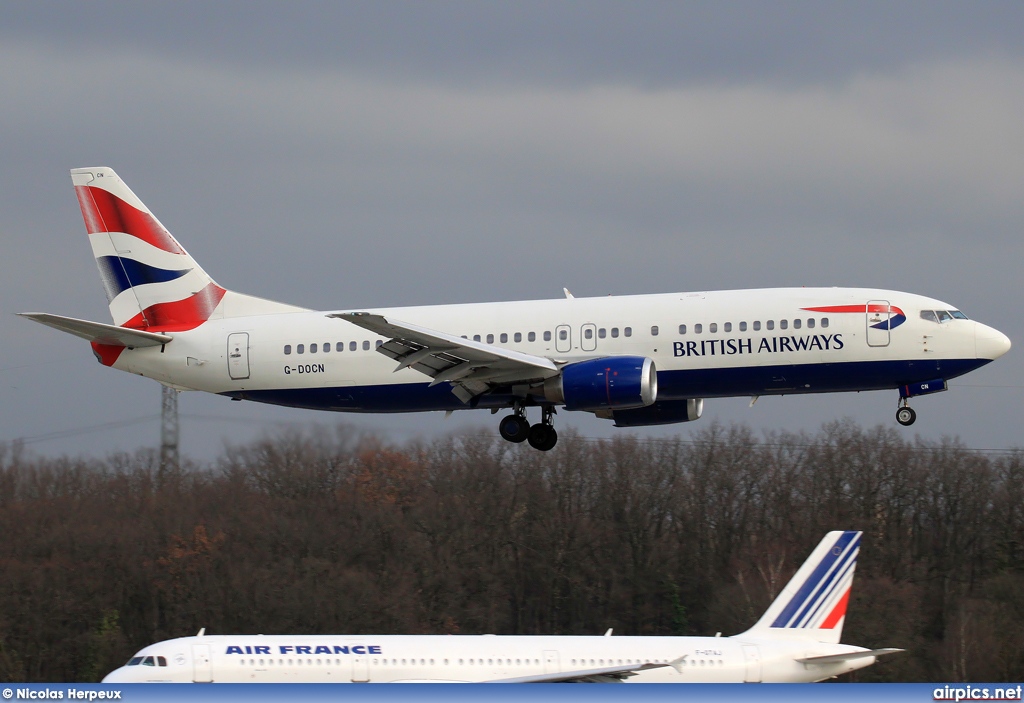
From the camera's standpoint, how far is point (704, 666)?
3881 cm

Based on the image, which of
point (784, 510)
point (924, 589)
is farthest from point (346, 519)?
point (924, 589)

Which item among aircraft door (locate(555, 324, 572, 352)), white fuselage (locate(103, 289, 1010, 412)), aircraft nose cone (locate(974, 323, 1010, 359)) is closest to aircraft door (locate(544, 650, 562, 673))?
white fuselage (locate(103, 289, 1010, 412))

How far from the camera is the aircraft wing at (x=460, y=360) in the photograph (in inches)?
1489

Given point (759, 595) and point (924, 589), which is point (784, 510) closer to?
point (924, 589)

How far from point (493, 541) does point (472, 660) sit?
42.6 m

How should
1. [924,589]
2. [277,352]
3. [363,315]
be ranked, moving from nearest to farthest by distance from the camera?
[363,315], [277,352], [924,589]

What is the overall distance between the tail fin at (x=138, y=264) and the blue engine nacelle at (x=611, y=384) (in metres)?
12.8

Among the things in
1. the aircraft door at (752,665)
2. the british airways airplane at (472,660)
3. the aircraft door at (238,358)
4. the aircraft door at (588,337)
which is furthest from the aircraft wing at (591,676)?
the aircraft door at (238,358)

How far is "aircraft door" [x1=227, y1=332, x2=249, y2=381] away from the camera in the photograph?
42.7 m

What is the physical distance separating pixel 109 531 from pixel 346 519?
42.1 ft

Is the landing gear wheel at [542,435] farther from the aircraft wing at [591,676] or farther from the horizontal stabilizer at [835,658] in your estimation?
the horizontal stabilizer at [835,658]

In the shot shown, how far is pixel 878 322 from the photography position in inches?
1523

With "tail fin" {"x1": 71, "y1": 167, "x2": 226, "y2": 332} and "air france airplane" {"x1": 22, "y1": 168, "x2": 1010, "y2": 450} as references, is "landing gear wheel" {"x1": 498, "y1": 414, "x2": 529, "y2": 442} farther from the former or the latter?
"tail fin" {"x1": 71, "y1": 167, "x2": 226, "y2": 332}

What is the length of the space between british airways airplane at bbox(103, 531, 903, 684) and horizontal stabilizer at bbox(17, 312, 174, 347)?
9.44 meters
